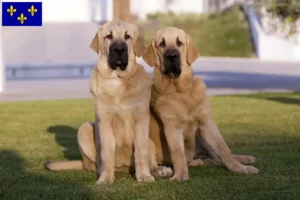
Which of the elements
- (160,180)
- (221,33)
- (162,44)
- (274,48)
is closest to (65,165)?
(160,180)

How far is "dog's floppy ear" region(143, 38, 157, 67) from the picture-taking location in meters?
7.50

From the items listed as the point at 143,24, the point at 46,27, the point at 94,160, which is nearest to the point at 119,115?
the point at 94,160

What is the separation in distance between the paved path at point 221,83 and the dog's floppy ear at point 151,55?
1138cm

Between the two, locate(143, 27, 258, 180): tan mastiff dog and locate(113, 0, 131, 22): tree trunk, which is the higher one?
locate(143, 27, 258, 180): tan mastiff dog

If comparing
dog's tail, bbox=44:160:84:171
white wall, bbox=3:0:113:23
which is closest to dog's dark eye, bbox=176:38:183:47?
dog's tail, bbox=44:160:84:171

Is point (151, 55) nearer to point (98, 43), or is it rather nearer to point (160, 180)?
point (98, 43)

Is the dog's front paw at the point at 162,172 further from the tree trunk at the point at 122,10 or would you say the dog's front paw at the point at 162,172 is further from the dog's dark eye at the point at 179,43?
the tree trunk at the point at 122,10

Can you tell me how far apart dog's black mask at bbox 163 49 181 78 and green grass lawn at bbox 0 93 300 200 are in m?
0.97

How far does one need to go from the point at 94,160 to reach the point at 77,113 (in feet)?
23.1

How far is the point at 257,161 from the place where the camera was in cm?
825

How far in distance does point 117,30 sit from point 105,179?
1.32 m

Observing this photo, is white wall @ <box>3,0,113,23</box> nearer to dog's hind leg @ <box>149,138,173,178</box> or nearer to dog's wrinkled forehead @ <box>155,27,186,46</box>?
dog's hind leg @ <box>149,138,173,178</box>

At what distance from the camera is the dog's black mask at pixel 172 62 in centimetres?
733

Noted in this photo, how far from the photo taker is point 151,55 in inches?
297
